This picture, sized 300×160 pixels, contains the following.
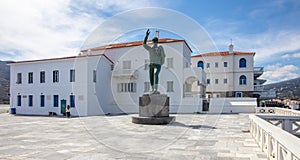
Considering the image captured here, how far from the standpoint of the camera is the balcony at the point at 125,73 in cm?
2717

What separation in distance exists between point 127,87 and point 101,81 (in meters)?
3.59

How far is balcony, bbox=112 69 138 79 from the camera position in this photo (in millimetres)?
27172

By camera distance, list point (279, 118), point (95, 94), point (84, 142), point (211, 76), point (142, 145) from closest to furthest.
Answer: point (142, 145) < point (84, 142) < point (279, 118) < point (95, 94) < point (211, 76)

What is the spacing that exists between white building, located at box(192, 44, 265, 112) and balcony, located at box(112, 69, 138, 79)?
15273 mm

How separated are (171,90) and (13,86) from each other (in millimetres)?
18296

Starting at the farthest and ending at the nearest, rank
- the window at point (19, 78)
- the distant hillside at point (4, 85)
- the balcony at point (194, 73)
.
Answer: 1. the distant hillside at point (4, 85)
2. the window at point (19, 78)
3. the balcony at point (194, 73)

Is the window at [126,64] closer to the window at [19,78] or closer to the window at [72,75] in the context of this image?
the window at [72,75]

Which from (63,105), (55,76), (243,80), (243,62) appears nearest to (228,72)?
(243,80)

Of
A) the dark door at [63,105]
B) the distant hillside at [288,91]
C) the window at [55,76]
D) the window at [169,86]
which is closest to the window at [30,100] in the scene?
the window at [55,76]

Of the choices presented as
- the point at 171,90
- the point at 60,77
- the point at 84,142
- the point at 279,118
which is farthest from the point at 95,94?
the point at 279,118

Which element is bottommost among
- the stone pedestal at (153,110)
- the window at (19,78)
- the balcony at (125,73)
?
the stone pedestal at (153,110)

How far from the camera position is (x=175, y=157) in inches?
226

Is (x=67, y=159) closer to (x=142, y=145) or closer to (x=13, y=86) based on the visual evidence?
(x=142, y=145)

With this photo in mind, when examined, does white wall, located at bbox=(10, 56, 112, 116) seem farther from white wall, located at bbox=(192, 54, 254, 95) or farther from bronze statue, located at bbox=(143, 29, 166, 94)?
white wall, located at bbox=(192, 54, 254, 95)
